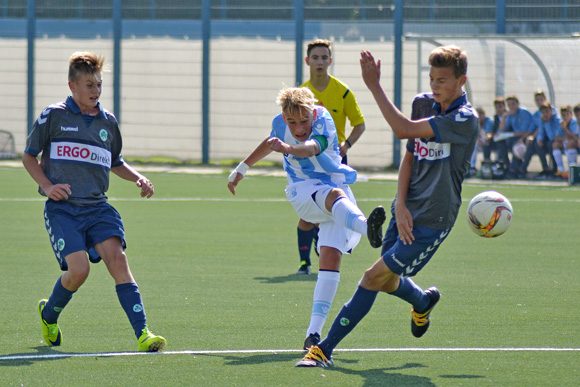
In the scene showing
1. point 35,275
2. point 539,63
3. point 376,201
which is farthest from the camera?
point 539,63

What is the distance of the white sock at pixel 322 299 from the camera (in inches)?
223

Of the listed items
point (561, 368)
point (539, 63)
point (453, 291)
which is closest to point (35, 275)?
point (453, 291)

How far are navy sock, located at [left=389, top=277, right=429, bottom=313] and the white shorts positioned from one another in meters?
0.46

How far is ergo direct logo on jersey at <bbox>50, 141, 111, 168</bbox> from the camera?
5.82 metres

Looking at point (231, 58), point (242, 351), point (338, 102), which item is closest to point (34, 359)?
point (242, 351)

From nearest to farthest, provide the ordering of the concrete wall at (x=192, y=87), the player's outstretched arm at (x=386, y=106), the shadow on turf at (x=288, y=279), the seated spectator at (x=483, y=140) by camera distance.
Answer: the player's outstretched arm at (x=386, y=106) → the shadow on turf at (x=288, y=279) → the seated spectator at (x=483, y=140) → the concrete wall at (x=192, y=87)

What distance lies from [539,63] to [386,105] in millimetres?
16207

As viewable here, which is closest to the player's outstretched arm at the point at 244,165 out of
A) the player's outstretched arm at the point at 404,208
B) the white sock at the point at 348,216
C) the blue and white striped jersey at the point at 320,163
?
the blue and white striped jersey at the point at 320,163

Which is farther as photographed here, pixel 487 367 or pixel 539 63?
pixel 539 63

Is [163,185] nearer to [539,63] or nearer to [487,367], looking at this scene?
[539,63]

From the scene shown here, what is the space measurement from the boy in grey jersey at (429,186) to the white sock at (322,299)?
0.34 meters

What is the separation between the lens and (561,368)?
17.1ft

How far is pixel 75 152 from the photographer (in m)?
5.83

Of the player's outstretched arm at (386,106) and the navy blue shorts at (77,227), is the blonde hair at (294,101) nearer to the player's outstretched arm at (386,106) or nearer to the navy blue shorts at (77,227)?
the player's outstretched arm at (386,106)
